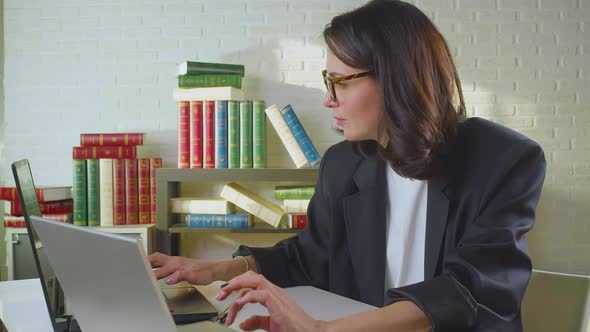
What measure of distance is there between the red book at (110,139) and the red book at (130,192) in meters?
0.13

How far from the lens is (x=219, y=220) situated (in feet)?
10.6

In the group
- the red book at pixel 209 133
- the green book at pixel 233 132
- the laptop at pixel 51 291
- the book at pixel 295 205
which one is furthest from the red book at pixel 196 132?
the laptop at pixel 51 291

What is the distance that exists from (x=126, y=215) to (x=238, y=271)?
2.07m

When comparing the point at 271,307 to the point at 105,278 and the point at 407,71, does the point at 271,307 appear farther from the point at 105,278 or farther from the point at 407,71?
the point at 407,71

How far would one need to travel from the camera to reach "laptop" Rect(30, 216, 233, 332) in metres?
0.69

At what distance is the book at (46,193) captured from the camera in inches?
124

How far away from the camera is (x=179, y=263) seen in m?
1.26

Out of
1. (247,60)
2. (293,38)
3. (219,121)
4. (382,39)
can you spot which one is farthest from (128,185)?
(382,39)

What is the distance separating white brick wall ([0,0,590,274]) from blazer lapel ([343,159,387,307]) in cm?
208

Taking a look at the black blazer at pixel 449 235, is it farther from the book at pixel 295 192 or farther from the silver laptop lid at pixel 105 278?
the book at pixel 295 192

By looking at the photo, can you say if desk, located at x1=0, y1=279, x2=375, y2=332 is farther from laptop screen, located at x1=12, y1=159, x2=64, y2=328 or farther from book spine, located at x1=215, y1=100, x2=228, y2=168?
book spine, located at x1=215, y1=100, x2=228, y2=168

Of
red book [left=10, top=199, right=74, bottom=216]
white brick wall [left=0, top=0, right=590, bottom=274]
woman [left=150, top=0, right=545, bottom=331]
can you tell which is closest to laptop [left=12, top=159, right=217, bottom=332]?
woman [left=150, top=0, right=545, bottom=331]

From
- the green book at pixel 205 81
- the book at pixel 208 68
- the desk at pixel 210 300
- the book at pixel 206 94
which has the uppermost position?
the book at pixel 208 68

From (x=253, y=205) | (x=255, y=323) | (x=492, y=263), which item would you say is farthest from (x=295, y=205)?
(x=255, y=323)
